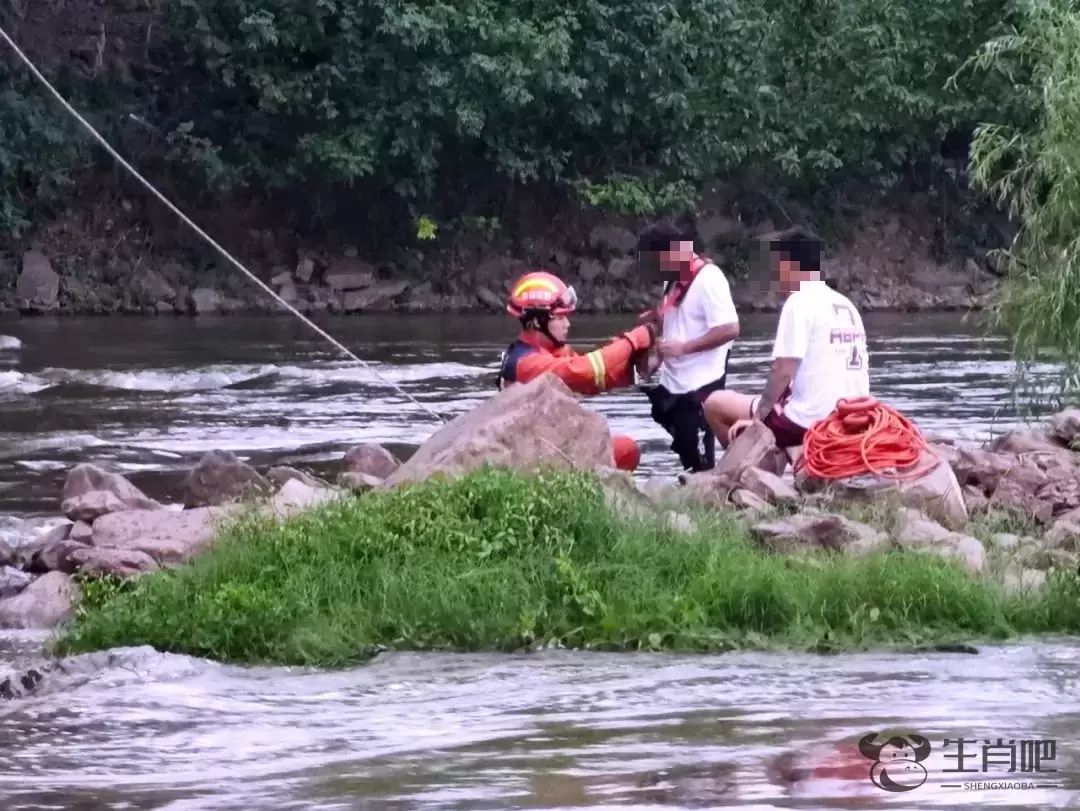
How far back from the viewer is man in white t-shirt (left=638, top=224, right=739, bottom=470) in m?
11.1

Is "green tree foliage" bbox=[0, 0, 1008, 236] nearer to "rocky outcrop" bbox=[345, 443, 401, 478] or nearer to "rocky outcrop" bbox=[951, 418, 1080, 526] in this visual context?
"rocky outcrop" bbox=[345, 443, 401, 478]

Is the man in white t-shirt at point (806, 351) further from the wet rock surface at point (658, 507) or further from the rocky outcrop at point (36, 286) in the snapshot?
the rocky outcrop at point (36, 286)

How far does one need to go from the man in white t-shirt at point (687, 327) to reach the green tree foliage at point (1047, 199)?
3.69m

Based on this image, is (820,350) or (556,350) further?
(556,350)

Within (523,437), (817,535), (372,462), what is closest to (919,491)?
(817,535)

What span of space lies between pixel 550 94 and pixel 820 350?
2789cm

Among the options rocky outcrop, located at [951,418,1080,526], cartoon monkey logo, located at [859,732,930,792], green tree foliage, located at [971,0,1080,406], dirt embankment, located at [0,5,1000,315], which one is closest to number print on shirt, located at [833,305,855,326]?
rocky outcrop, located at [951,418,1080,526]

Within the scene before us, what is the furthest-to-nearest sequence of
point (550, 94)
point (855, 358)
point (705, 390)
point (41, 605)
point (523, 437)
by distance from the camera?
point (550, 94) < point (705, 390) < point (855, 358) < point (523, 437) < point (41, 605)

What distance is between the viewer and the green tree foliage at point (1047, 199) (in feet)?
46.2

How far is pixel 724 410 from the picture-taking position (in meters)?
11.2

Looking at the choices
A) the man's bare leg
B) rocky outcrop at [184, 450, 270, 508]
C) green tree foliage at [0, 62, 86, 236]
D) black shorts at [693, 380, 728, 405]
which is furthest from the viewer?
green tree foliage at [0, 62, 86, 236]

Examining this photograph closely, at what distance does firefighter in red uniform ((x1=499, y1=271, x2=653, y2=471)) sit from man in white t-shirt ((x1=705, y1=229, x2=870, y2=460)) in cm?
77

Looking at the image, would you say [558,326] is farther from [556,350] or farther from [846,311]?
[846,311]

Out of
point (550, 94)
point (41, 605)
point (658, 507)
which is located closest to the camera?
point (41, 605)
